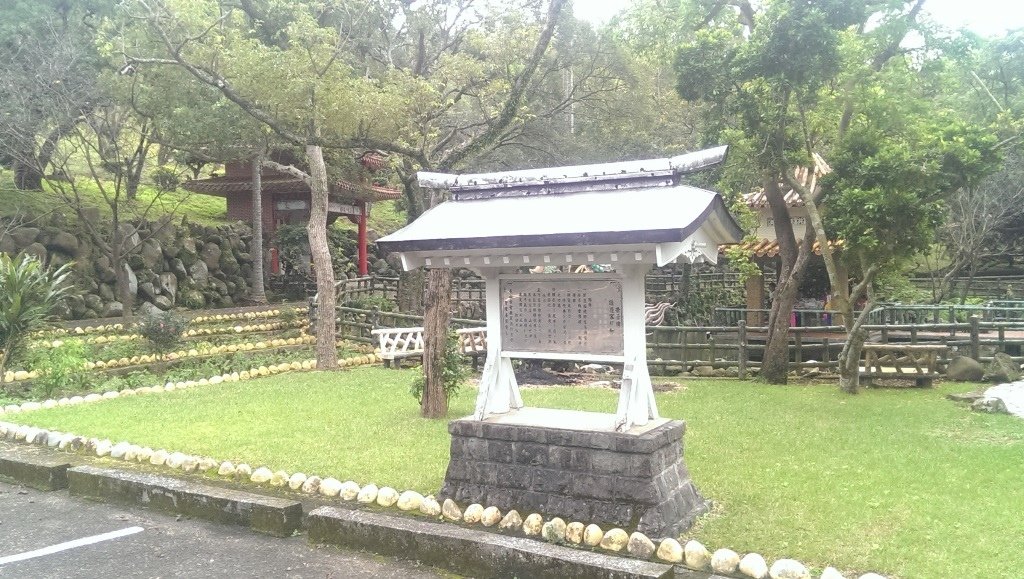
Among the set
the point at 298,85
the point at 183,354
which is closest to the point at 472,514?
the point at 298,85

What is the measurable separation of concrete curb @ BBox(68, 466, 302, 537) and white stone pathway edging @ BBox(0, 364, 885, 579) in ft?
1.64

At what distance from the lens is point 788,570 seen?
4770 millimetres

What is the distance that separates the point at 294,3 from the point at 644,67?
10570mm

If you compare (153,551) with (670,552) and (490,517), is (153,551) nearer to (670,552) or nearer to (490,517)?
(490,517)

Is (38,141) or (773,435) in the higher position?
(38,141)

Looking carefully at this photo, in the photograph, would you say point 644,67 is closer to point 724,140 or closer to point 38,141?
point 724,140

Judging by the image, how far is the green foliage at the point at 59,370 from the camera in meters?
12.7

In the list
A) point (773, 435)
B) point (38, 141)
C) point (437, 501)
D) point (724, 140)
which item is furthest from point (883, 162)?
point (38, 141)

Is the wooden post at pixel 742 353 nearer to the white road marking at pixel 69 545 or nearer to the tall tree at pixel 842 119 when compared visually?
the tall tree at pixel 842 119

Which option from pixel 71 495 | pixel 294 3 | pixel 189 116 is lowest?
pixel 71 495

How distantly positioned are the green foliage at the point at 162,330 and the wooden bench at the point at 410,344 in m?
3.99

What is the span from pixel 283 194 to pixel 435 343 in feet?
60.9

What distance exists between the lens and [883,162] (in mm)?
12070

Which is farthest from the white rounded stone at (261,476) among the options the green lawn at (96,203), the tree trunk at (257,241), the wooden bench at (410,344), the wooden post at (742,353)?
the tree trunk at (257,241)
